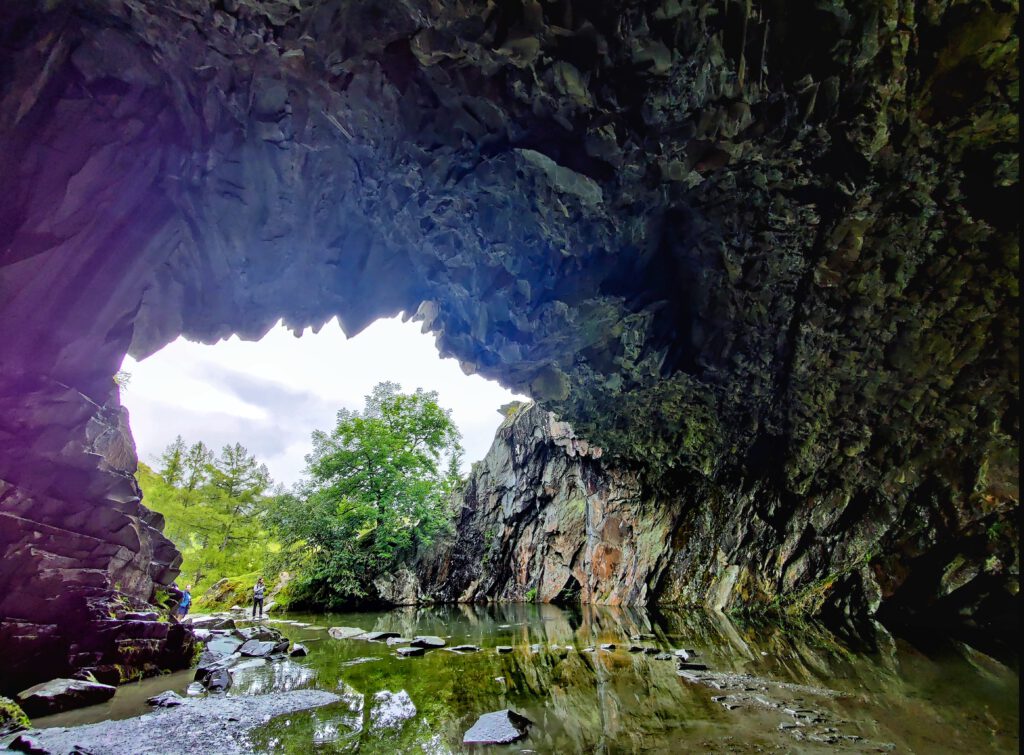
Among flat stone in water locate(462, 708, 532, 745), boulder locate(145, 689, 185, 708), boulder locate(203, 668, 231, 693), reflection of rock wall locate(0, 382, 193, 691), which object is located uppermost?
reflection of rock wall locate(0, 382, 193, 691)

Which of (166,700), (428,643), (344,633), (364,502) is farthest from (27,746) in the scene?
(364,502)

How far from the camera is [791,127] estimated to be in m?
7.09

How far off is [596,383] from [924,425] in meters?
8.05

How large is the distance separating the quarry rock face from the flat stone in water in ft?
23.1

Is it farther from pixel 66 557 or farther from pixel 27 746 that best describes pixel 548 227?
pixel 66 557

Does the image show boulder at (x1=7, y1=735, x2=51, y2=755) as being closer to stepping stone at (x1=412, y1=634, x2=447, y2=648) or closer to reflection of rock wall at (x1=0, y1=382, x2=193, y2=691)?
reflection of rock wall at (x1=0, y1=382, x2=193, y2=691)

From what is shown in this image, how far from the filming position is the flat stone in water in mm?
4211

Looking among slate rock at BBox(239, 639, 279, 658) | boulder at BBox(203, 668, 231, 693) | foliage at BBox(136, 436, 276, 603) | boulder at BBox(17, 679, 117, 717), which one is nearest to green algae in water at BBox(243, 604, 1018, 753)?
boulder at BBox(203, 668, 231, 693)

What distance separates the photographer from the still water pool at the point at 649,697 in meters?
4.14

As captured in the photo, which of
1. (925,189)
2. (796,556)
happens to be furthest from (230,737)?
(796,556)

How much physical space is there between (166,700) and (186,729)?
1596 millimetres

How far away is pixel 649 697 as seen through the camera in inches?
218

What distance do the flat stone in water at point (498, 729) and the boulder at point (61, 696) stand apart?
5496 millimetres

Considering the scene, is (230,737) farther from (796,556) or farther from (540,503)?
(540,503)
